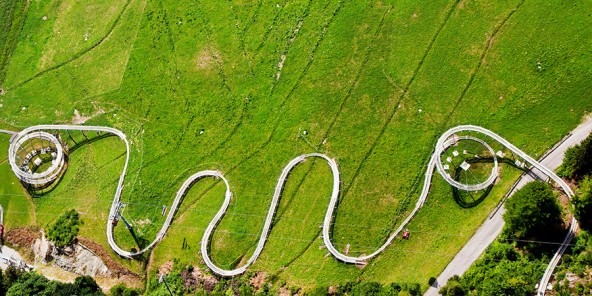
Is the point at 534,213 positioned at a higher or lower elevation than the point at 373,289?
higher

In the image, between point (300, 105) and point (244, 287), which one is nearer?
point (244, 287)

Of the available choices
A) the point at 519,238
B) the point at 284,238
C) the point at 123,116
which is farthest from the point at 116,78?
the point at 519,238

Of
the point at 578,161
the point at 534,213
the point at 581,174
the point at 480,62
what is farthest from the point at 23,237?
the point at 581,174

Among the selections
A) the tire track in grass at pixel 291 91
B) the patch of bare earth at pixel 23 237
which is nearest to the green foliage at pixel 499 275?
the tire track in grass at pixel 291 91

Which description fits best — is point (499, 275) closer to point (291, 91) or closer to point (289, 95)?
point (289, 95)

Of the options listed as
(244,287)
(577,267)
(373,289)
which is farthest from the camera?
(244,287)
